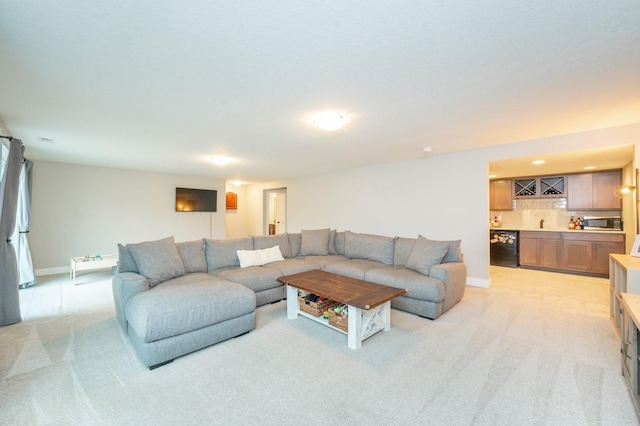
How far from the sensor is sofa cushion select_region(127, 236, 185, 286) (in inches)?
112

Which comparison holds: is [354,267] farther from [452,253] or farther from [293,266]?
[452,253]

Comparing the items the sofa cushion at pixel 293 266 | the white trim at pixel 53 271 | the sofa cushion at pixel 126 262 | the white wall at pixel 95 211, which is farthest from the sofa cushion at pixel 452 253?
the white trim at pixel 53 271

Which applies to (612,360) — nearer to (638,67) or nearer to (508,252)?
(638,67)

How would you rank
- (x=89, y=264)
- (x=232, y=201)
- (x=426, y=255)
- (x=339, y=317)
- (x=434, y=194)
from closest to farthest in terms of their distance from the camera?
(x=339, y=317), (x=426, y=255), (x=89, y=264), (x=434, y=194), (x=232, y=201)

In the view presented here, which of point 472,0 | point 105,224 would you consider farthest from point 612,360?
point 105,224

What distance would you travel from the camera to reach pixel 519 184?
20.0 feet

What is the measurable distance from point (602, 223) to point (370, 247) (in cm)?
484

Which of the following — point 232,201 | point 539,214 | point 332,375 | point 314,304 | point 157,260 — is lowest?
point 332,375

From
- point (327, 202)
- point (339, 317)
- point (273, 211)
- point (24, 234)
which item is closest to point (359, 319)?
point (339, 317)

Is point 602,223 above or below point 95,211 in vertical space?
below

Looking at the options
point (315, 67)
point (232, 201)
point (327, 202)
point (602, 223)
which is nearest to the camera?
point (315, 67)

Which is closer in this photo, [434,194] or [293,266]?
[293,266]

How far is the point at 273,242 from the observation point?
438 centimetres

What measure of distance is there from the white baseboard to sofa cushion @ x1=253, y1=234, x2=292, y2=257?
3.07 m
